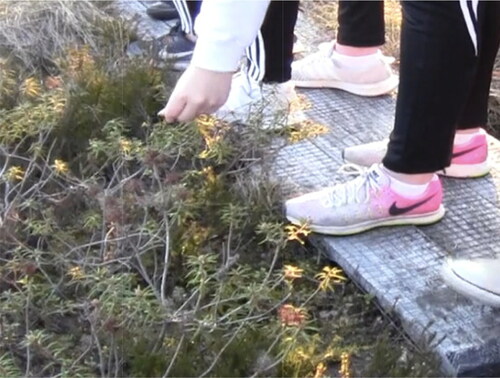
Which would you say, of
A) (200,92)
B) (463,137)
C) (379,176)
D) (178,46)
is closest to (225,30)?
(200,92)

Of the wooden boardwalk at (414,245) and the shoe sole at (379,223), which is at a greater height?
the shoe sole at (379,223)

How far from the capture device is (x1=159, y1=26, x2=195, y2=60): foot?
3386mm

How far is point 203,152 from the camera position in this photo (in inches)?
99.8

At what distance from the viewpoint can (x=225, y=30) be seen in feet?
6.12

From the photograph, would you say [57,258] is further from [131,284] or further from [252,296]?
[252,296]

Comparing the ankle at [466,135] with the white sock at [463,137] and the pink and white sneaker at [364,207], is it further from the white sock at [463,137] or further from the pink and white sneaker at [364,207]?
the pink and white sneaker at [364,207]

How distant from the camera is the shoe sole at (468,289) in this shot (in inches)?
86.0

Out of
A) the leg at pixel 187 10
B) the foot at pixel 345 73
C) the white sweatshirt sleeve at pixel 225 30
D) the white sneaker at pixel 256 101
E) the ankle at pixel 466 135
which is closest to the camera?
the white sweatshirt sleeve at pixel 225 30

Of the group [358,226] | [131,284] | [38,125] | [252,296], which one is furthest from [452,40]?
[38,125]

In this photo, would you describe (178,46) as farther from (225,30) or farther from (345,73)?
(225,30)

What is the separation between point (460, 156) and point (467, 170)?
45mm

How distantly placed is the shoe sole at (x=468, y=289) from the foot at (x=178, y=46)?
1347 mm

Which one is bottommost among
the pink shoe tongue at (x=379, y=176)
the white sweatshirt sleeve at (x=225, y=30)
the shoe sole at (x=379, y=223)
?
the shoe sole at (x=379, y=223)

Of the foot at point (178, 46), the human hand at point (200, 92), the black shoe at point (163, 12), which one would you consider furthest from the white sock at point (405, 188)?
the black shoe at point (163, 12)
